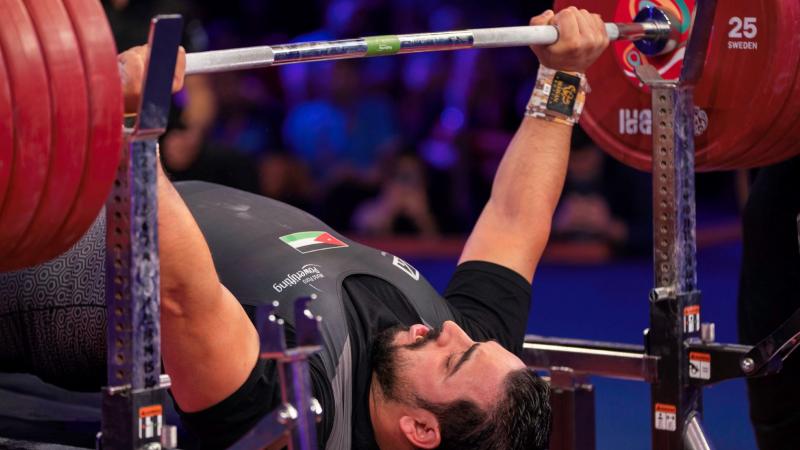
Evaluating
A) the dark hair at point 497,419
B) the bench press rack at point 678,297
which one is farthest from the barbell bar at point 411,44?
the dark hair at point 497,419

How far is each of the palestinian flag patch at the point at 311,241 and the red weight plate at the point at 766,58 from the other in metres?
0.90

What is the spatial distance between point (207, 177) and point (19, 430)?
1.78 m

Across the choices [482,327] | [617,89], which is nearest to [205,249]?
[482,327]

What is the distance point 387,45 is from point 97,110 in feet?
2.48

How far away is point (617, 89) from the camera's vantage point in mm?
3029

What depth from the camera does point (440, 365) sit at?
2516mm

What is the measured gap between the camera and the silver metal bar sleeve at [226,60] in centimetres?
196

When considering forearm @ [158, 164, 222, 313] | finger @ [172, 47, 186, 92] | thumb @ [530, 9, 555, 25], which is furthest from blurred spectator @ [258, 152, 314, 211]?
finger @ [172, 47, 186, 92]

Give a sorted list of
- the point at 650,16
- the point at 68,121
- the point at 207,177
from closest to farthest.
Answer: the point at 68,121 → the point at 650,16 → the point at 207,177

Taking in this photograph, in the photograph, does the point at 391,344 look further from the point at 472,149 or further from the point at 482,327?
the point at 472,149

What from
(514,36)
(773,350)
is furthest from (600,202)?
(514,36)

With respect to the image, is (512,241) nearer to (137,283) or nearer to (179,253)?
(179,253)

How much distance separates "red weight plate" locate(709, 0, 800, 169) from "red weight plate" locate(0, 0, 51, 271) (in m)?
1.66

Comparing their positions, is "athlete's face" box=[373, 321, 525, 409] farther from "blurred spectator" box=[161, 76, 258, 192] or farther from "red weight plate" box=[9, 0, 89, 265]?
"blurred spectator" box=[161, 76, 258, 192]
